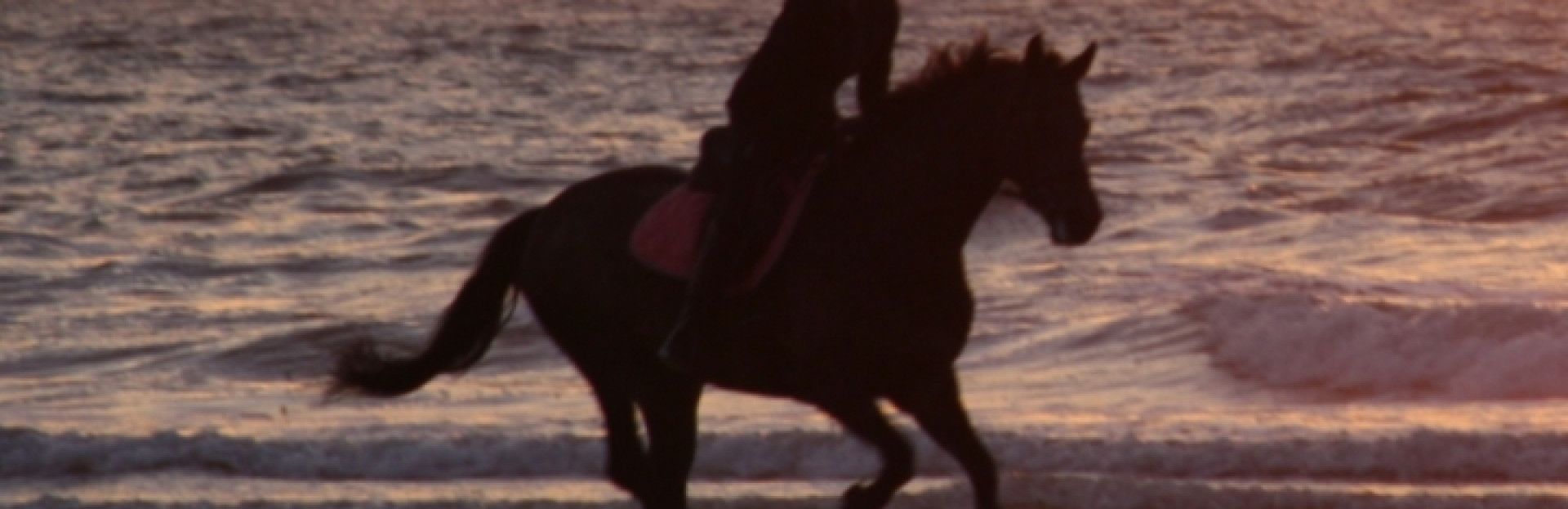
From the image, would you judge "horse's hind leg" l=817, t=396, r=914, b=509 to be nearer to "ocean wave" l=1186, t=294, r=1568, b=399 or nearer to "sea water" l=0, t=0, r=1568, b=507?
"sea water" l=0, t=0, r=1568, b=507

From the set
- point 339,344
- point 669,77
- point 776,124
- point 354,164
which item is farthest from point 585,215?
point 669,77

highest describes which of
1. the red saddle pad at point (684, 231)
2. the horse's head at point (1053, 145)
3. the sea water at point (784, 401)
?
the horse's head at point (1053, 145)

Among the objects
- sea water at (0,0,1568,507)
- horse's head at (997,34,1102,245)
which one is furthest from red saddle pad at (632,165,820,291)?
sea water at (0,0,1568,507)

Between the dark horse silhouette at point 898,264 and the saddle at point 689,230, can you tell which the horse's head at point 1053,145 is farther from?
the saddle at point 689,230

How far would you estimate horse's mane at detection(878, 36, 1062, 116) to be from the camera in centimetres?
725

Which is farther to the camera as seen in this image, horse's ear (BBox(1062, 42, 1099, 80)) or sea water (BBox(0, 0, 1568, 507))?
sea water (BBox(0, 0, 1568, 507))

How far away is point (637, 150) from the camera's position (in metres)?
26.3

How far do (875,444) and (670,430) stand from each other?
34.5 inches

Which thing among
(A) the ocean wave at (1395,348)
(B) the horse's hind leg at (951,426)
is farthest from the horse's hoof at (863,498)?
(A) the ocean wave at (1395,348)

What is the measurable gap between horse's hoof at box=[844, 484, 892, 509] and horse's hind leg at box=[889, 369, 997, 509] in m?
0.36

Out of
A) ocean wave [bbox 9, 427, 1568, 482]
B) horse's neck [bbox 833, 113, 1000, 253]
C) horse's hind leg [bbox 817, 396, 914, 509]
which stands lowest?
ocean wave [bbox 9, 427, 1568, 482]

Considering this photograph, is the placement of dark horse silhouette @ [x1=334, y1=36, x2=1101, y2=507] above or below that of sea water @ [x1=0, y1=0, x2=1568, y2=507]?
above

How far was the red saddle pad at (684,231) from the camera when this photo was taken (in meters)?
7.46

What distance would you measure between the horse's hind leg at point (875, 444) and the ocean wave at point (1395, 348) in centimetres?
488
